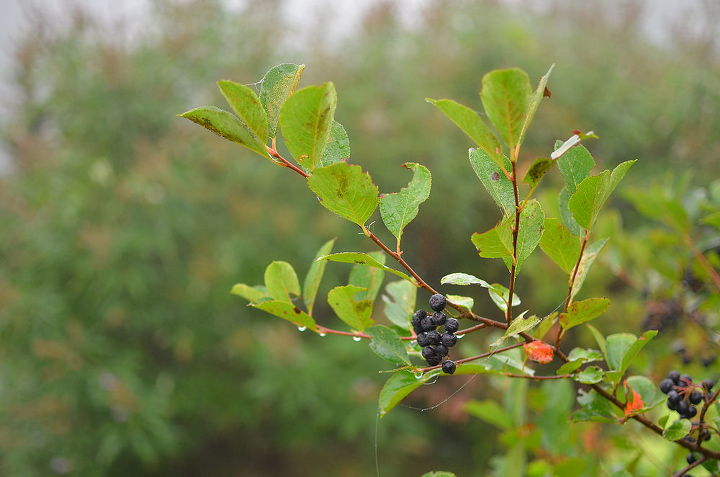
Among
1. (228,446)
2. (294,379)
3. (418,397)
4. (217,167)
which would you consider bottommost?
(228,446)

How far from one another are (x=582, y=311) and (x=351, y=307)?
0.15 m

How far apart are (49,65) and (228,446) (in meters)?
1.98

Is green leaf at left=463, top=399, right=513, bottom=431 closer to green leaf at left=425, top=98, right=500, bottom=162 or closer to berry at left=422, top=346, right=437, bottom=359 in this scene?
berry at left=422, top=346, right=437, bottom=359

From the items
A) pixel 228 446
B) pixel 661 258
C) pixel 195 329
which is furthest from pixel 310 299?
pixel 228 446

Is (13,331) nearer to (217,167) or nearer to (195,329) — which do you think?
(195,329)

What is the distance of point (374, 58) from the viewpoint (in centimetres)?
322

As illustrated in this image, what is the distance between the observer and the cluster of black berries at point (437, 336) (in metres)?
0.37

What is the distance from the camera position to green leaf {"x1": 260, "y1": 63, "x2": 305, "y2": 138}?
36cm

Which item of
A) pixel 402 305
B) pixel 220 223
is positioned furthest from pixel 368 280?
pixel 220 223

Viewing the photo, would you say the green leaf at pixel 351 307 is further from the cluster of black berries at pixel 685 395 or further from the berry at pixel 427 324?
the cluster of black berries at pixel 685 395

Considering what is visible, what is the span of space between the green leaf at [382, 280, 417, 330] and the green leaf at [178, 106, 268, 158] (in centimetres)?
18

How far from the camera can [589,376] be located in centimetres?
40

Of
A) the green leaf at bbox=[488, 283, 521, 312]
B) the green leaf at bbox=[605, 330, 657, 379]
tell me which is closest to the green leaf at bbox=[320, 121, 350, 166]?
the green leaf at bbox=[488, 283, 521, 312]

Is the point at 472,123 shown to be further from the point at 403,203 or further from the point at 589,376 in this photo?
the point at 589,376
